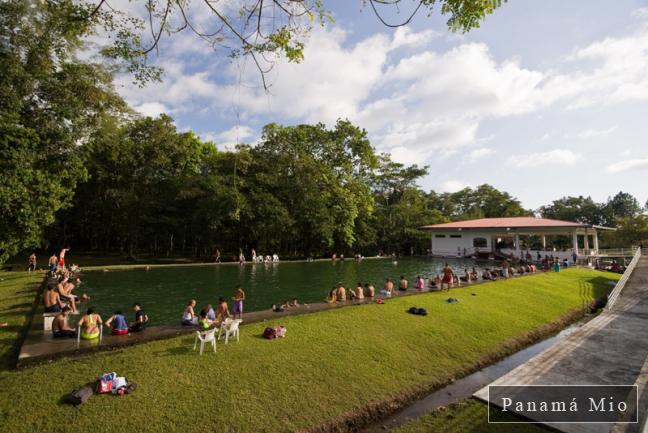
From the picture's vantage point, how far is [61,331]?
8320 mm

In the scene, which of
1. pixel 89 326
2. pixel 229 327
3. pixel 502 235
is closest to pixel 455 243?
pixel 502 235

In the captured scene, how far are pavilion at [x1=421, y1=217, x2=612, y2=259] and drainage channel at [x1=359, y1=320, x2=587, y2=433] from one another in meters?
31.2

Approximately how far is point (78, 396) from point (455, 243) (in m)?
45.8

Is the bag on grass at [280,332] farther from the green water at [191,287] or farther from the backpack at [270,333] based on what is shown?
the green water at [191,287]

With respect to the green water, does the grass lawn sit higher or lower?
lower

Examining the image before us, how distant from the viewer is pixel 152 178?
108 feet

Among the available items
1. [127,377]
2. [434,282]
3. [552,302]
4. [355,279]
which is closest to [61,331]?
[127,377]

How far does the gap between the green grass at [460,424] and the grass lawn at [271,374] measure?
93 centimetres

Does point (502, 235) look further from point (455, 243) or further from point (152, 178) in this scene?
point (152, 178)

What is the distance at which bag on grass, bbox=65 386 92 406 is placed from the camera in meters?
5.51

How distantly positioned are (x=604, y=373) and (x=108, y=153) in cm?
3570

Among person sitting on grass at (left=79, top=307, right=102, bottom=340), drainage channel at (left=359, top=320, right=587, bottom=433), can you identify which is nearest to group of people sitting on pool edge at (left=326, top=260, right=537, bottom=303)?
drainage channel at (left=359, top=320, right=587, bottom=433)

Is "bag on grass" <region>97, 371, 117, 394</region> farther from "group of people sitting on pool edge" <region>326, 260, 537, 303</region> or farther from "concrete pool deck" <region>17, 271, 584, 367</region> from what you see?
"group of people sitting on pool edge" <region>326, 260, 537, 303</region>

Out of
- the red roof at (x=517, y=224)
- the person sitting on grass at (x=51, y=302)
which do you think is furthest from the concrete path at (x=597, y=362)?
the red roof at (x=517, y=224)
